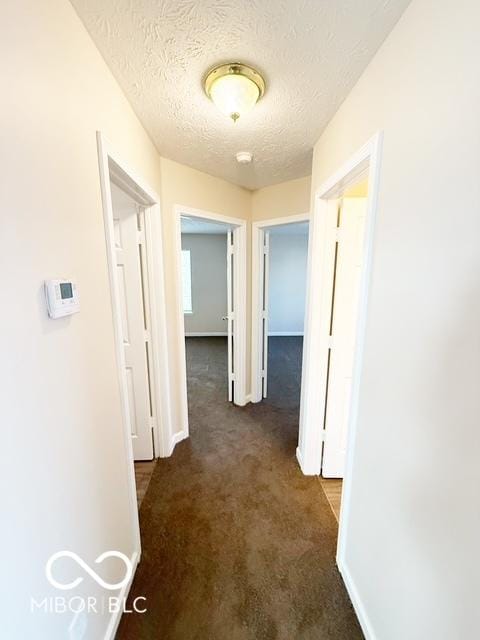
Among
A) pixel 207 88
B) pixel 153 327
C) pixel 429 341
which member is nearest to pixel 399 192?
pixel 429 341

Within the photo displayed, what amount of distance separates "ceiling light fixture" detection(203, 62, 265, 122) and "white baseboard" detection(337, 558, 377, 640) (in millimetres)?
2384

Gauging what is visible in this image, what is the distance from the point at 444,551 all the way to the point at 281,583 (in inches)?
40.4

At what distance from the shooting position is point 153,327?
2092 millimetres

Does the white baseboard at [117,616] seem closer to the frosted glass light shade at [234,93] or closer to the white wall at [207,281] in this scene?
the frosted glass light shade at [234,93]

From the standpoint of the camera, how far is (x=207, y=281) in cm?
628

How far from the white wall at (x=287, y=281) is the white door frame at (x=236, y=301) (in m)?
3.46

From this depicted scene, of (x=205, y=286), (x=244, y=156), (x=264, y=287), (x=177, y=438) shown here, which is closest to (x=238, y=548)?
(x=177, y=438)

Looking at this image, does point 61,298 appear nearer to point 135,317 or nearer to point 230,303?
point 135,317

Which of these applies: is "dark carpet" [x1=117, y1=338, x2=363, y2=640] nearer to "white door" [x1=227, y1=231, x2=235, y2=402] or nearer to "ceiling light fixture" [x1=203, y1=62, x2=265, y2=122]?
"white door" [x1=227, y1=231, x2=235, y2=402]

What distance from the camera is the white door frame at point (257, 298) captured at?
9.10 ft

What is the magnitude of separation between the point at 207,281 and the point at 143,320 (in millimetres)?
4319

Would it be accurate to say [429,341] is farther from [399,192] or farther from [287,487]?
[287,487]

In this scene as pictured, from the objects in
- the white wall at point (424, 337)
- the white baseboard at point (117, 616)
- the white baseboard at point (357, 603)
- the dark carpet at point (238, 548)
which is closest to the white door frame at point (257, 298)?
the dark carpet at point (238, 548)

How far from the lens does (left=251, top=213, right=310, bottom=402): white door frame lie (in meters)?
2.77
